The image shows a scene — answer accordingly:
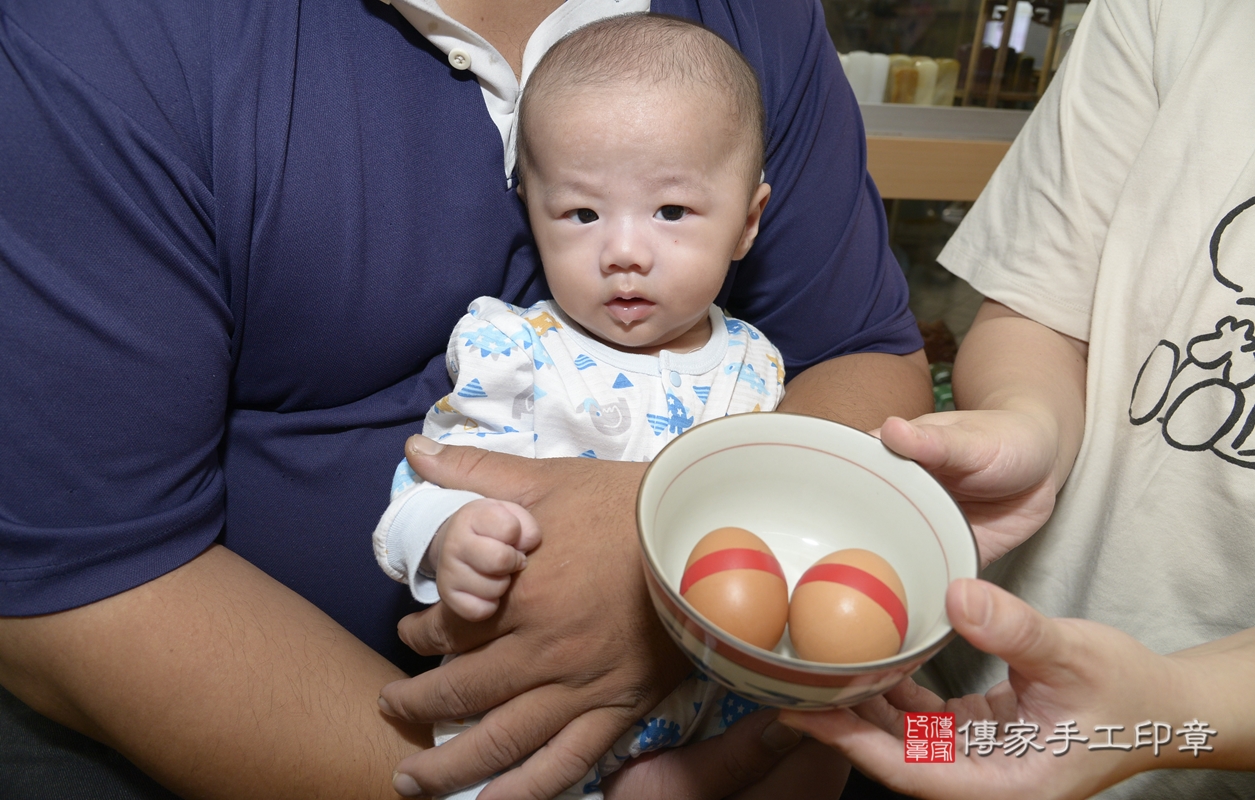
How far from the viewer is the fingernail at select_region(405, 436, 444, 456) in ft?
3.34

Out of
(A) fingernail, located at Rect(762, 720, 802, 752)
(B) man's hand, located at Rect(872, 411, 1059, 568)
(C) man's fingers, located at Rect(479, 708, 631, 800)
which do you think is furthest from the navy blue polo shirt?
(A) fingernail, located at Rect(762, 720, 802, 752)

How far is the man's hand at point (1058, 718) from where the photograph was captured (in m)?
0.75

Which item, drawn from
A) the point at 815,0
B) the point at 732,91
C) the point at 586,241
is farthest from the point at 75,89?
the point at 815,0

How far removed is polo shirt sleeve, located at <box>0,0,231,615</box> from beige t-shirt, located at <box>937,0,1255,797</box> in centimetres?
123

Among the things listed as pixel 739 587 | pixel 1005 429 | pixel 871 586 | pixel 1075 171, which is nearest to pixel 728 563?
pixel 739 587

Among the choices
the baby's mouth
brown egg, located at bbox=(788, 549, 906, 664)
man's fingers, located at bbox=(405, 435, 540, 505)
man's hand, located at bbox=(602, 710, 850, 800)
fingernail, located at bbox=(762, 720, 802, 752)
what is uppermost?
the baby's mouth

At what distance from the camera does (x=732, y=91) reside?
3.67ft

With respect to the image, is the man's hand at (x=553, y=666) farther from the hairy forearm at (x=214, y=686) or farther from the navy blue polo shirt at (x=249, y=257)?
the navy blue polo shirt at (x=249, y=257)

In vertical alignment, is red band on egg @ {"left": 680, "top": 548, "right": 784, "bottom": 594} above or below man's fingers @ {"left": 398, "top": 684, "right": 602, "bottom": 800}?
above

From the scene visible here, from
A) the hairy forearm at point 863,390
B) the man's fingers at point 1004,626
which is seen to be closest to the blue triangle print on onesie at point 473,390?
the hairy forearm at point 863,390

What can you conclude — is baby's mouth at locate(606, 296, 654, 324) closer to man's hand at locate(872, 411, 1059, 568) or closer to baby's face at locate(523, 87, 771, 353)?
baby's face at locate(523, 87, 771, 353)

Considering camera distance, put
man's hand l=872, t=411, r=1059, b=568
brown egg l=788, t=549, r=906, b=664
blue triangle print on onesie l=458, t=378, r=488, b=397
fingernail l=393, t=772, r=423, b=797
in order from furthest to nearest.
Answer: blue triangle print on onesie l=458, t=378, r=488, b=397 → fingernail l=393, t=772, r=423, b=797 → man's hand l=872, t=411, r=1059, b=568 → brown egg l=788, t=549, r=906, b=664

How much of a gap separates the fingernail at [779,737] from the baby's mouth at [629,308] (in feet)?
1.90

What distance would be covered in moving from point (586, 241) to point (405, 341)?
0.30 metres
